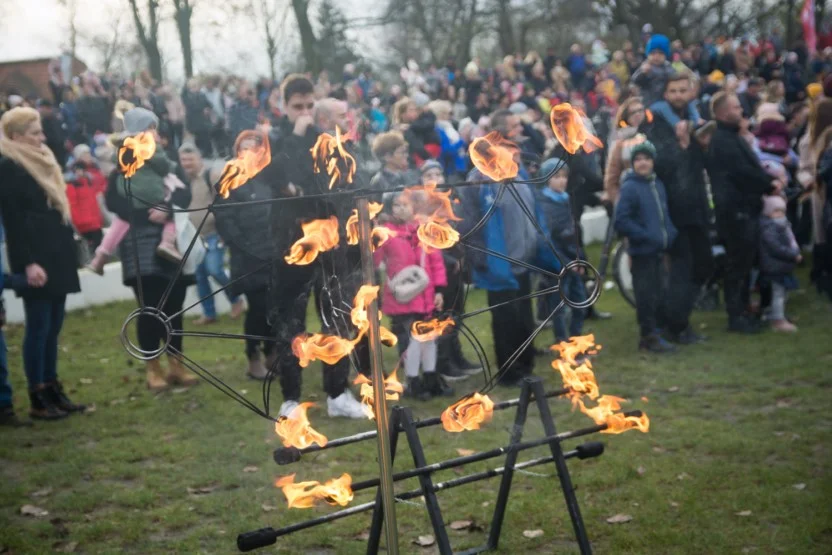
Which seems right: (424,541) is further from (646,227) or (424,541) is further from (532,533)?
(646,227)

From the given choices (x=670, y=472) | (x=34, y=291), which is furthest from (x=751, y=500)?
(x=34, y=291)

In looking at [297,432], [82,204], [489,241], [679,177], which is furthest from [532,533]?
[82,204]

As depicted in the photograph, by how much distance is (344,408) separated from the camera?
6465 millimetres

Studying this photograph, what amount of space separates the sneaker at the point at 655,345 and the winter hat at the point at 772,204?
5.14ft

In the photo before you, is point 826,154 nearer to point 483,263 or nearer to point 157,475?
point 483,263

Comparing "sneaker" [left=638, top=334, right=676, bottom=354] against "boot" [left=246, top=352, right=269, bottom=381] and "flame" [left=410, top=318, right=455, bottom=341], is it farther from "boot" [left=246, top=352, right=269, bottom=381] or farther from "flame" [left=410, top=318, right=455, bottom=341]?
"flame" [left=410, top=318, right=455, bottom=341]

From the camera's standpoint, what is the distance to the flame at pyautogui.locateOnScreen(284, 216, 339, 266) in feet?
10.6

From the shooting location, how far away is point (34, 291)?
646 centimetres

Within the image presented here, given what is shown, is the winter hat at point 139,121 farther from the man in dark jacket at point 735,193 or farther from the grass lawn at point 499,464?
the man in dark jacket at point 735,193

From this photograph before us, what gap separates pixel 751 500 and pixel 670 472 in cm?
54

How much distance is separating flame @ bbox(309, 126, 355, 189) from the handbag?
2.99 meters

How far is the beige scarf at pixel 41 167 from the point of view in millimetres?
6359

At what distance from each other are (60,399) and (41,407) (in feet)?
0.68

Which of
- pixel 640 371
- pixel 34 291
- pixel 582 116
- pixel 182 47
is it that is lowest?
pixel 640 371
